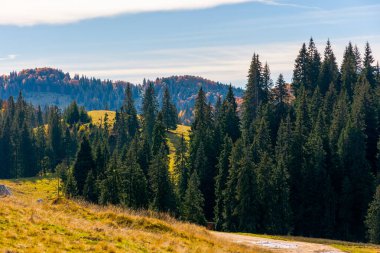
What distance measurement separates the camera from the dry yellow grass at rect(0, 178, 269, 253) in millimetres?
17750

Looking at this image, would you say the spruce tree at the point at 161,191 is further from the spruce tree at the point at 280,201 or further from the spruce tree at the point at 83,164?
the spruce tree at the point at 83,164

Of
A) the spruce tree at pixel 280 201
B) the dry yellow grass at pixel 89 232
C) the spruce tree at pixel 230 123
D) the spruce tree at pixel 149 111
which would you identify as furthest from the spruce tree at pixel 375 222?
the spruce tree at pixel 149 111

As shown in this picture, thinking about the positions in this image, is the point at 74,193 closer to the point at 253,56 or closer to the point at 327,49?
the point at 253,56

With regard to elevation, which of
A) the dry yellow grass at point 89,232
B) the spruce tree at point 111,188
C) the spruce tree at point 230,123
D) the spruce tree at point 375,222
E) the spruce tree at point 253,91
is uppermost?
the spruce tree at point 253,91

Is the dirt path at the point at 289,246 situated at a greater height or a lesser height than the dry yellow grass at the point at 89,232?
lesser

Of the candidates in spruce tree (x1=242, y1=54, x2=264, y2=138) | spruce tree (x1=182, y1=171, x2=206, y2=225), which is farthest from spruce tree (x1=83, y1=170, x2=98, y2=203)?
spruce tree (x1=242, y1=54, x2=264, y2=138)

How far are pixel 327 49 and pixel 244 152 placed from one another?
6697 cm

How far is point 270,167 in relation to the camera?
72.6 meters

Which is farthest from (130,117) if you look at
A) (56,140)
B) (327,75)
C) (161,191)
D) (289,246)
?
(289,246)

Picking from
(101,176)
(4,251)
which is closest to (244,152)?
(101,176)

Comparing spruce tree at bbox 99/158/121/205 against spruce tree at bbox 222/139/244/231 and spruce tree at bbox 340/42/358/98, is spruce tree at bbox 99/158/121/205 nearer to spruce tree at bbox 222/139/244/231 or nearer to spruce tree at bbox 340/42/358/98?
spruce tree at bbox 222/139/244/231

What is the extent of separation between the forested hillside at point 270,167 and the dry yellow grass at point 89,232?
29.8m

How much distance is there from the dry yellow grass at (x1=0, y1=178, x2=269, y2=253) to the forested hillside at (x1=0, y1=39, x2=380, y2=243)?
2977cm

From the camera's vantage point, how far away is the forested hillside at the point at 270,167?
228ft
